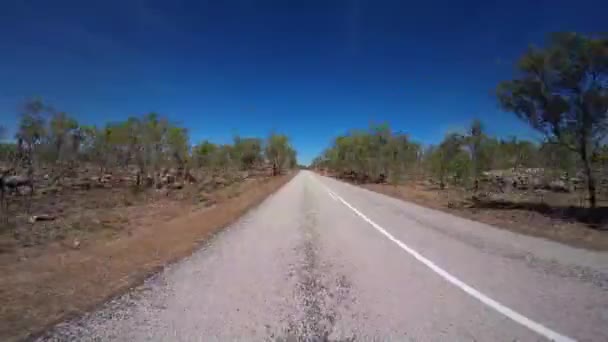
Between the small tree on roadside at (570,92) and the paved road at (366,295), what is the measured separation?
30.3ft

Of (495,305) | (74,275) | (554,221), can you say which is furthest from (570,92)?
(74,275)

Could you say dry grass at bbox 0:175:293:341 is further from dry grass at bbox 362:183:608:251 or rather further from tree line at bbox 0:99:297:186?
tree line at bbox 0:99:297:186

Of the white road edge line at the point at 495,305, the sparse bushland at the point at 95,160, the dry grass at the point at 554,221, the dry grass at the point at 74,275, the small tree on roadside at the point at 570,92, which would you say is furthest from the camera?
the sparse bushland at the point at 95,160

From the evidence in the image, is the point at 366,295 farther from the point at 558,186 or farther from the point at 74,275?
the point at 558,186

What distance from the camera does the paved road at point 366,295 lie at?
346cm

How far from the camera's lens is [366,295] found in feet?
14.9

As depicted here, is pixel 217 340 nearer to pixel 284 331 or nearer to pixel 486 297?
pixel 284 331

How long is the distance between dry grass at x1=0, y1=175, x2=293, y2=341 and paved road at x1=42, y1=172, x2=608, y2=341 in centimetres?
41

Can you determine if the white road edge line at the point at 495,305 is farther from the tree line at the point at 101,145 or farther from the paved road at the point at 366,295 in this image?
the tree line at the point at 101,145

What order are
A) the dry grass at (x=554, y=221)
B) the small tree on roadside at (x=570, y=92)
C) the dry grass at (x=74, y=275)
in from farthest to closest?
the small tree on roadside at (x=570, y=92), the dry grass at (x=554, y=221), the dry grass at (x=74, y=275)

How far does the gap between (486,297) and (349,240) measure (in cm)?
435

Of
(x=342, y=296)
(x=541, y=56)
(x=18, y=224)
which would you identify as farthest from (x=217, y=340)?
(x=541, y=56)

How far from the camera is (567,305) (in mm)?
4137

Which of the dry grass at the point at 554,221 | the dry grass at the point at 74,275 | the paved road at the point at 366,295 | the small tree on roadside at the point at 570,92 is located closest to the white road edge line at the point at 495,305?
the paved road at the point at 366,295
